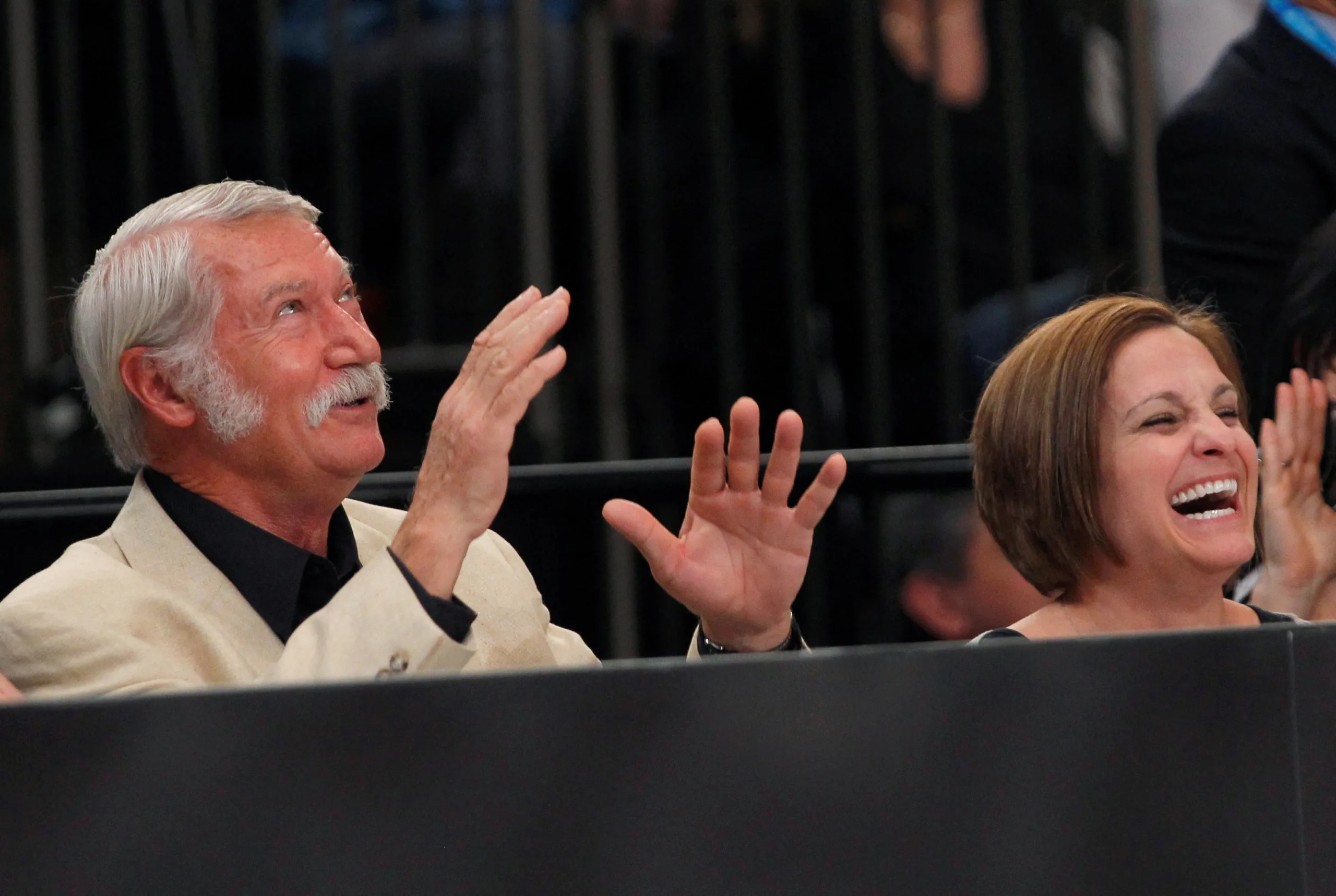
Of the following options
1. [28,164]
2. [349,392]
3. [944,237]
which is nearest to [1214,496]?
[349,392]

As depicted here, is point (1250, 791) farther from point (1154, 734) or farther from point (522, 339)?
point (522, 339)

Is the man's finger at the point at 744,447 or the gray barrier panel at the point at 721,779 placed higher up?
the man's finger at the point at 744,447

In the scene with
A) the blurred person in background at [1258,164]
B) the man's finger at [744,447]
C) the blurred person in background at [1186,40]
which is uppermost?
the blurred person in background at [1186,40]

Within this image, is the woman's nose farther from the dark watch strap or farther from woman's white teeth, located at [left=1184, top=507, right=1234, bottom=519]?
the dark watch strap

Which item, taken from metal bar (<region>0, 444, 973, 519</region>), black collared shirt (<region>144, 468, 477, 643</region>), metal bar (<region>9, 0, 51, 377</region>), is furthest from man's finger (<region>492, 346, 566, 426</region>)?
metal bar (<region>9, 0, 51, 377</region>)

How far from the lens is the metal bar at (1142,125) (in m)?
3.69

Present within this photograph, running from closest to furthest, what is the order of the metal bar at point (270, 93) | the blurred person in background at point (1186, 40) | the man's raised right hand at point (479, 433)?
the man's raised right hand at point (479, 433) → the blurred person in background at point (1186, 40) → the metal bar at point (270, 93)

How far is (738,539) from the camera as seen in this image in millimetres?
2002

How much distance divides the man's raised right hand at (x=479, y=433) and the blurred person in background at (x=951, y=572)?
1.30 meters

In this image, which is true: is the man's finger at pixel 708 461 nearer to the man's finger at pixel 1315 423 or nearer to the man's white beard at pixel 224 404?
the man's white beard at pixel 224 404

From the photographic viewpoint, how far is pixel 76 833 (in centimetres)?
120

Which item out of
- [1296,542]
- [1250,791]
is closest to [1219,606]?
[1296,542]

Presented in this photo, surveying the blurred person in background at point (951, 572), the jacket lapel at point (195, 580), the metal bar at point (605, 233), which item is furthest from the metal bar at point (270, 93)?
the jacket lapel at point (195, 580)

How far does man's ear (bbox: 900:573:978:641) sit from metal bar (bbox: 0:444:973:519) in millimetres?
426
